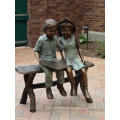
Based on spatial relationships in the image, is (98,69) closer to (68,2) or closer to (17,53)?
(17,53)

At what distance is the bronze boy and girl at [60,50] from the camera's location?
4.35m

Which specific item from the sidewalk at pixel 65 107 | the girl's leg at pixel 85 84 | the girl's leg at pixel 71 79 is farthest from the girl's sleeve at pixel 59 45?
the sidewalk at pixel 65 107

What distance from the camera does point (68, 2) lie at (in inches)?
404

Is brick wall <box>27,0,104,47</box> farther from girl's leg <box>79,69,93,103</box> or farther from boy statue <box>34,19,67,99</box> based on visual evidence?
boy statue <box>34,19,67,99</box>

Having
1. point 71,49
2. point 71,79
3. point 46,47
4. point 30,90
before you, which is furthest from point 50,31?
point 30,90

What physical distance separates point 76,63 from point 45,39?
61 centimetres

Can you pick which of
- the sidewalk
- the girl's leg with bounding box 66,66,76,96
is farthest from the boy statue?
the sidewalk

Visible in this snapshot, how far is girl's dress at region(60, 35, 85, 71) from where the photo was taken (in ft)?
15.2

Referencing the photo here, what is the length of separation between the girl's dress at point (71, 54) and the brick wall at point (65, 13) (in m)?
5.46

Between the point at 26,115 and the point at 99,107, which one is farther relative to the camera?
the point at 99,107

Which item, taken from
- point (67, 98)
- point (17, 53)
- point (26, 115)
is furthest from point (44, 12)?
point (26, 115)

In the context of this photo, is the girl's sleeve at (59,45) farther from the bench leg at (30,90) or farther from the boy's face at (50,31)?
the bench leg at (30,90)

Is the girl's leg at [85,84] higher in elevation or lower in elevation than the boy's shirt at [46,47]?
lower

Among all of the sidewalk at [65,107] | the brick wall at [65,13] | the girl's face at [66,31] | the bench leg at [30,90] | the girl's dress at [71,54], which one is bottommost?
the sidewalk at [65,107]
